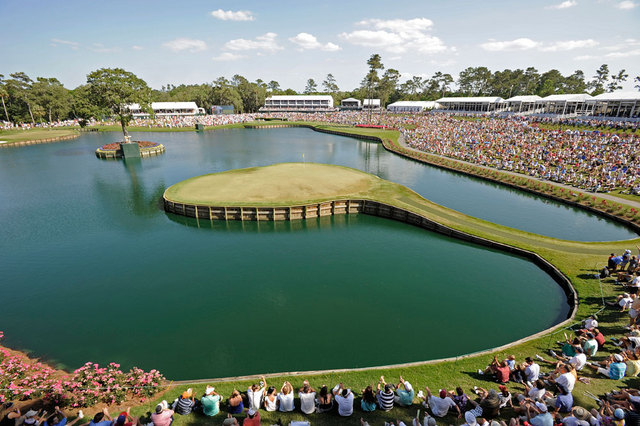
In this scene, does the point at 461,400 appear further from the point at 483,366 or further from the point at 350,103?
the point at 350,103

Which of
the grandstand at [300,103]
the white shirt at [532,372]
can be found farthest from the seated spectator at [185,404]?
Answer: the grandstand at [300,103]

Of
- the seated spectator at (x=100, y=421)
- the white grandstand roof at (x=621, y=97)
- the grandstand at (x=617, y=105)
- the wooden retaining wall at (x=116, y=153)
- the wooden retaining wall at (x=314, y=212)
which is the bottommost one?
the wooden retaining wall at (x=314, y=212)

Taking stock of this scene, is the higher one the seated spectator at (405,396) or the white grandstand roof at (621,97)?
the white grandstand roof at (621,97)

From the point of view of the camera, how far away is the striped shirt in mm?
11135

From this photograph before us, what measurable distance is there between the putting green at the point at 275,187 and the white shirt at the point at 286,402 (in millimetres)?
25572

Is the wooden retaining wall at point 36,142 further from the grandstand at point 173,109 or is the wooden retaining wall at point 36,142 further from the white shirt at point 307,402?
the white shirt at point 307,402

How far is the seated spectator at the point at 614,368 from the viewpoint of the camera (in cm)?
1225

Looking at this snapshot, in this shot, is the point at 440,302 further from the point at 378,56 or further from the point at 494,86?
the point at 494,86

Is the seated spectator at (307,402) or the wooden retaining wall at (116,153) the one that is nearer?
the seated spectator at (307,402)

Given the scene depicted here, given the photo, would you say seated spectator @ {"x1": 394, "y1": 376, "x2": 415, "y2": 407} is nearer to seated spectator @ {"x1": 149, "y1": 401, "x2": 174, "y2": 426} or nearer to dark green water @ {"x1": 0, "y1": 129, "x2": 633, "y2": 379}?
dark green water @ {"x1": 0, "y1": 129, "x2": 633, "y2": 379}

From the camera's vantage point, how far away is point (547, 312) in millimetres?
20344

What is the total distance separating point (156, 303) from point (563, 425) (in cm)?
2209

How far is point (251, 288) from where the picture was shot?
2270cm

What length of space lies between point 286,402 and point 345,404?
217 centimetres
